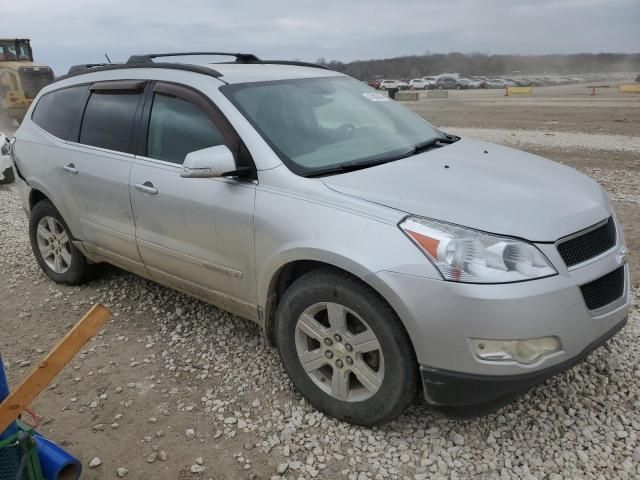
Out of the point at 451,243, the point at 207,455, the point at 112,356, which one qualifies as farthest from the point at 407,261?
the point at 112,356

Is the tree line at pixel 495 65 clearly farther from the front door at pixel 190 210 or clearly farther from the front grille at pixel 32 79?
the front door at pixel 190 210

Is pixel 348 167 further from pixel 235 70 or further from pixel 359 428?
pixel 359 428

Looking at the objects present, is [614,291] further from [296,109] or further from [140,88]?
[140,88]

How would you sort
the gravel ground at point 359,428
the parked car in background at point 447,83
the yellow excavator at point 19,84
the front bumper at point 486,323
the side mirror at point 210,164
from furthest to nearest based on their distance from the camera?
the parked car in background at point 447,83
the yellow excavator at point 19,84
the side mirror at point 210,164
the gravel ground at point 359,428
the front bumper at point 486,323

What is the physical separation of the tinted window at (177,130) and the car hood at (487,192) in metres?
0.95

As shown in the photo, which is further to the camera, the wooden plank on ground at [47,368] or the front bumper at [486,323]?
the front bumper at [486,323]

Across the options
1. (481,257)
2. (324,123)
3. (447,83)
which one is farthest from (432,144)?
(447,83)

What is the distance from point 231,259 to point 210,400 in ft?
2.70

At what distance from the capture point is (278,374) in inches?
136

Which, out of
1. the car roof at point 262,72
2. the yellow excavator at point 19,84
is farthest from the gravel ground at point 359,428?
the yellow excavator at point 19,84

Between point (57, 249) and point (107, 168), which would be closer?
point (107, 168)

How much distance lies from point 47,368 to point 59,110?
313 cm

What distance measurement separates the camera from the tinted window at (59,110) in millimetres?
4473

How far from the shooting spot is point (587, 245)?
263cm
